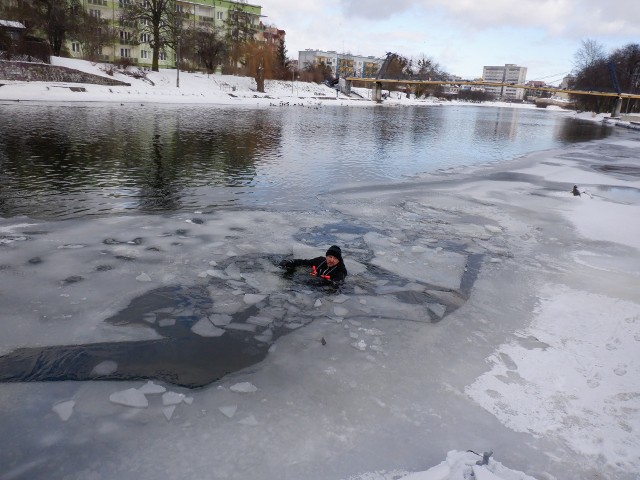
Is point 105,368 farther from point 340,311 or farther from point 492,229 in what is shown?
point 492,229

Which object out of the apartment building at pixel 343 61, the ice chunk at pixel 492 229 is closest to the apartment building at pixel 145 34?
the ice chunk at pixel 492 229

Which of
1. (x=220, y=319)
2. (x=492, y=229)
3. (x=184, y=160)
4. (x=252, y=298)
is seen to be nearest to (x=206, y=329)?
(x=220, y=319)

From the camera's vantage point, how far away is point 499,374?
4066 millimetres

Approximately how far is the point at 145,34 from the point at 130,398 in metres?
68.3

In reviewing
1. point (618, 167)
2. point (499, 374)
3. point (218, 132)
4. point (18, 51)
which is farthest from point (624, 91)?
point (499, 374)

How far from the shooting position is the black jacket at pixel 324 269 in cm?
587

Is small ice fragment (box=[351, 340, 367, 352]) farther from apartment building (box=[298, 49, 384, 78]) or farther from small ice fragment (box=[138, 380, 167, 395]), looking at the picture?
apartment building (box=[298, 49, 384, 78])

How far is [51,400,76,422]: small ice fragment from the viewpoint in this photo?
10.7ft

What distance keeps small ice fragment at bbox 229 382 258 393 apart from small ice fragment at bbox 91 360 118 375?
42.1 inches

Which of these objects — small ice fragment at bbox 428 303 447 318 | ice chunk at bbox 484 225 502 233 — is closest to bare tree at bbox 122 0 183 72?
ice chunk at bbox 484 225 502 233

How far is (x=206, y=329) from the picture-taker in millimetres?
4629

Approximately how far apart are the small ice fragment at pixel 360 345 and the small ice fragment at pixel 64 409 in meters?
2.45

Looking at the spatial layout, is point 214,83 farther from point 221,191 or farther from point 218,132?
point 221,191

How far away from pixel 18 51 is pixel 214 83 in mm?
20840
